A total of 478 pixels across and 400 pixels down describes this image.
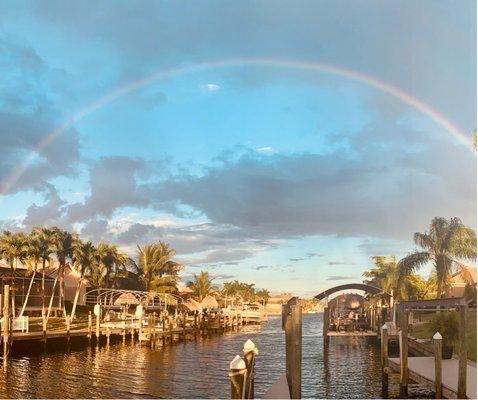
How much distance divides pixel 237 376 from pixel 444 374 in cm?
A: 1355

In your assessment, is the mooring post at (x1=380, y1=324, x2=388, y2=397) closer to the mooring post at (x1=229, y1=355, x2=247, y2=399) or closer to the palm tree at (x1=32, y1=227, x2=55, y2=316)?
the mooring post at (x1=229, y1=355, x2=247, y2=399)

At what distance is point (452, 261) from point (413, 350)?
28350 millimetres

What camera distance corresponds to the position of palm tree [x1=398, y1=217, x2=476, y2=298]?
60125 mm

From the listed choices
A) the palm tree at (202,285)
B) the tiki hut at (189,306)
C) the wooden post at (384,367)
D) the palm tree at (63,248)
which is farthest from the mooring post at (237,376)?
the palm tree at (202,285)

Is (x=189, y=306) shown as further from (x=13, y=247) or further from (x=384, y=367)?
(x=384, y=367)

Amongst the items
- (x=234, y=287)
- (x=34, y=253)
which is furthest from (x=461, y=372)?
(x=234, y=287)

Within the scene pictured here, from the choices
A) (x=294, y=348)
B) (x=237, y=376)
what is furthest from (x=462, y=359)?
(x=237, y=376)

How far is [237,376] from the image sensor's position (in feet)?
42.4

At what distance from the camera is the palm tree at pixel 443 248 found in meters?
60.1

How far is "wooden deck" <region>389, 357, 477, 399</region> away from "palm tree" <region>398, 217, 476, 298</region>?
33.6m

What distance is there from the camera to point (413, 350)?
116 ft

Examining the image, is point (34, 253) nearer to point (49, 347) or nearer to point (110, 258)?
point (110, 258)

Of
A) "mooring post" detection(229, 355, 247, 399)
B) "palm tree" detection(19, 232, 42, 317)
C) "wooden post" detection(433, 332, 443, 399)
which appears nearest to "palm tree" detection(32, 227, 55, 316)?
"palm tree" detection(19, 232, 42, 317)

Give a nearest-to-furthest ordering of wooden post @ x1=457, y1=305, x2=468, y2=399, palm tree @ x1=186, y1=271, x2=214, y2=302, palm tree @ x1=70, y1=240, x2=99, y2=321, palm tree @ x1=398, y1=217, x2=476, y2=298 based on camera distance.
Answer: wooden post @ x1=457, y1=305, x2=468, y2=399 < palm tree @ x1=398, y1=217, x2=476, y2=298 < palm tree @ x1=70, y1=240, x2=99, y2=321 < palm tree @ x1=186, y1=271, x2=214, y2=302
